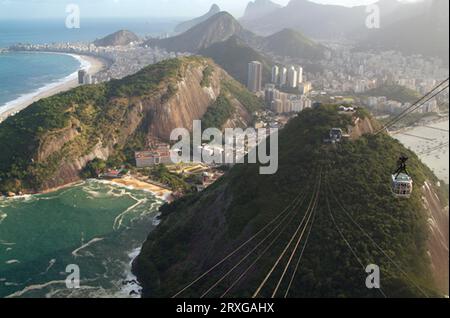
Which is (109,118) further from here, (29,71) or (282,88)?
(29,71)

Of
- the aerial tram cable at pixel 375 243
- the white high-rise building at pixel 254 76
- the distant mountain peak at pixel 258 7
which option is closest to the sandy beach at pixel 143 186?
the aerial tram cable at pixel 375 243

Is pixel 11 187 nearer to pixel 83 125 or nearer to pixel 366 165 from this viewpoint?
pixel 83 125

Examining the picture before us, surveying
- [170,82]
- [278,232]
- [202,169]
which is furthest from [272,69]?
[278,232]

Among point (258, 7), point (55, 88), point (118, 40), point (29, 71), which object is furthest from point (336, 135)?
point (258, 7)

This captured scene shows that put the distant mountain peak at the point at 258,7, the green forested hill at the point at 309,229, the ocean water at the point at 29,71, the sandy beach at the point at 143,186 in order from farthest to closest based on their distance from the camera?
the distant mountain peak at the point at 258,7 → the ocean water at the point at 29,71 → the sandy beach at the point at 143,186 → the green forested hill at the point at 309,229

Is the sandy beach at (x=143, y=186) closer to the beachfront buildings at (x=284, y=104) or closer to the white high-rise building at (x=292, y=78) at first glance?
the beachfront buildings at (x=284, y=104)
